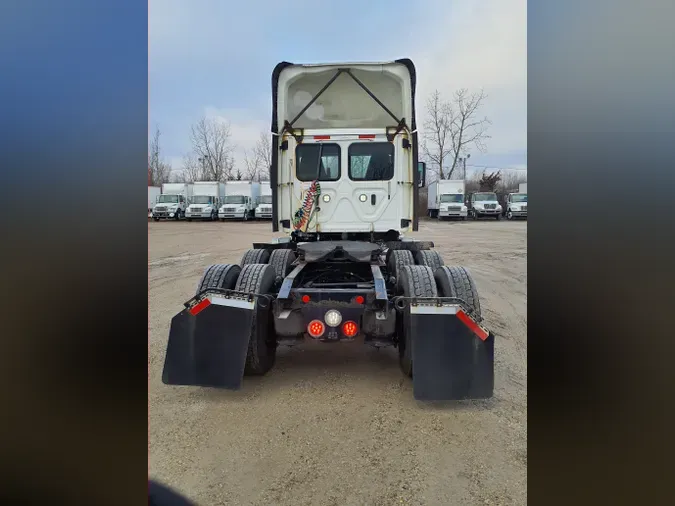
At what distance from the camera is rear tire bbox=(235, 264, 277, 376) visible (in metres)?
4.28

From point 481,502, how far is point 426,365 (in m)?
1.18

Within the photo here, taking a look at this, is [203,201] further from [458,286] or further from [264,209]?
[458,286]

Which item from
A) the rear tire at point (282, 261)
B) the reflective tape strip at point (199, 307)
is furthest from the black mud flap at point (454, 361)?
the rear tire at point (282, 261)

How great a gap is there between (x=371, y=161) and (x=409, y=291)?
241 cm

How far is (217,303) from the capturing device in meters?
3.95

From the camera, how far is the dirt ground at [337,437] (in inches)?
110

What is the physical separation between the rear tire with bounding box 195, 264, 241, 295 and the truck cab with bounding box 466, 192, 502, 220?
3080 centimetres

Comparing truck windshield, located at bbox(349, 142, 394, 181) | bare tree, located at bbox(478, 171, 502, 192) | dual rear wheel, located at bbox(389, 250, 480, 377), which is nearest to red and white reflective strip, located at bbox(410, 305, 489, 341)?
dual rear wheel, located at bbox(389, 250, 480, 377)

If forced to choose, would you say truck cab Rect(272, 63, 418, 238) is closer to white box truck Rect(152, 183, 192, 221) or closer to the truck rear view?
the truck rear view

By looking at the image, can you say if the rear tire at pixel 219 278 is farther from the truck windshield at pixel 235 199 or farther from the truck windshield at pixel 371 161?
the truck windshield at pixel 235 199
